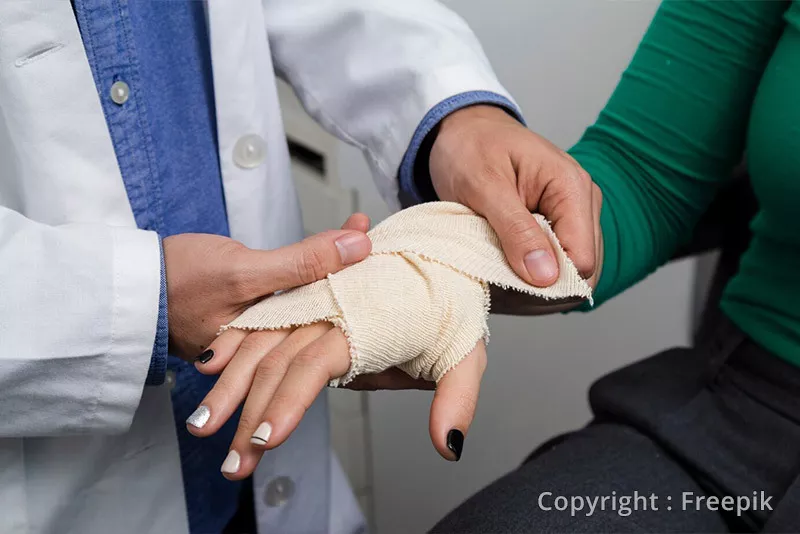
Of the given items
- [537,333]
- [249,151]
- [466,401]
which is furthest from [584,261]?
[537,333]

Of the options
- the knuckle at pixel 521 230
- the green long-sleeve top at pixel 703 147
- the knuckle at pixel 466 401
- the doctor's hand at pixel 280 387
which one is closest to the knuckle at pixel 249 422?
the doctor's hand at pixel 280 387

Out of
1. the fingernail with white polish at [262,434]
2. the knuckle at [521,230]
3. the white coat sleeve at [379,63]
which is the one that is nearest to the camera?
the fingernail with white polish at [262,434]

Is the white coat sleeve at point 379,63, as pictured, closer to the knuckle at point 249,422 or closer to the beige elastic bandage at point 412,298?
the beige elastic bandage at point 412,298

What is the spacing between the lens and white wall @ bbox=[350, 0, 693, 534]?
79 cm

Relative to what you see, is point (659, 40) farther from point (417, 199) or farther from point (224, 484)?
point (224, 484)

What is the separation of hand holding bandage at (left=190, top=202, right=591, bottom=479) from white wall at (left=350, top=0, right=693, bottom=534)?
0.38m

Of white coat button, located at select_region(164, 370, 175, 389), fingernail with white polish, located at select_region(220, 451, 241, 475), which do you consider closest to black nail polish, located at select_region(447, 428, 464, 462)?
fingernail with white polish, located at select_region(220, 451, 241, 475)

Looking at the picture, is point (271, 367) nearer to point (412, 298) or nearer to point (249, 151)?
point (412, 298)

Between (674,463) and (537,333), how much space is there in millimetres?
414

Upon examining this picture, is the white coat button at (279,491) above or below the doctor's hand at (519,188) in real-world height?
below

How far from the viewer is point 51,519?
48 centimetres

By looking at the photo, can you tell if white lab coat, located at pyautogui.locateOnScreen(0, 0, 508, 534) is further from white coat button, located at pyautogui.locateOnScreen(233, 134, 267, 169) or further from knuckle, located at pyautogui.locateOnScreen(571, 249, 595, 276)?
knuckle, located at pyautogui.locateOnScreen(571, 249, 595, 276)

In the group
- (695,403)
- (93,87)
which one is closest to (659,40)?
(695,403)

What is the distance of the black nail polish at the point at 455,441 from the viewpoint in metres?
0.37
